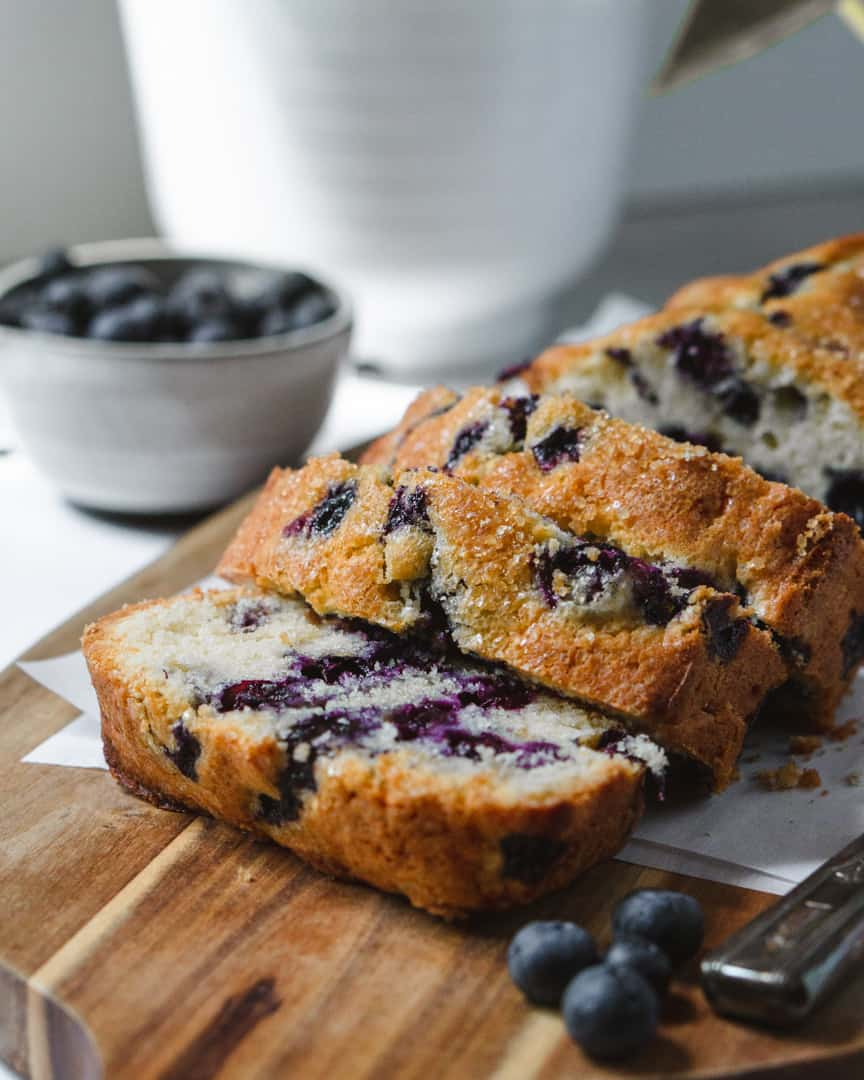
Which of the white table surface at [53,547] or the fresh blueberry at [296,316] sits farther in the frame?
the fresh blueberry at [296,316]

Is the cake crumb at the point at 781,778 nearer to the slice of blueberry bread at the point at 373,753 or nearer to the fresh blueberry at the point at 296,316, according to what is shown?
the slice of blueberry bread at the point at 373,753

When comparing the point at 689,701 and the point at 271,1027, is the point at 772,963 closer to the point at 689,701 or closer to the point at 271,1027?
the point at 689,701

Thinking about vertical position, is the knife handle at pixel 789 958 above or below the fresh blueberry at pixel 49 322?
below

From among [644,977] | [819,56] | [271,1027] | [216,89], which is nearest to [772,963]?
[644,977]

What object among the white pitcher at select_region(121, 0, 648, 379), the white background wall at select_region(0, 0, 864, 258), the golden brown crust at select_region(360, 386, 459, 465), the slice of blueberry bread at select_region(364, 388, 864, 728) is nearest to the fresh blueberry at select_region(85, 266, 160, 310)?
the white pitcher at select_region(121, 0, 648, 379)


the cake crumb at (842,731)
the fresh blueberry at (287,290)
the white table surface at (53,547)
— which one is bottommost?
the white table surface at (53,547)

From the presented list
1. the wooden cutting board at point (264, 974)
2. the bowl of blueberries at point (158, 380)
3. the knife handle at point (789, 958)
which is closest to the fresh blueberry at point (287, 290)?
the bowl of blueberries at point (158, 380)

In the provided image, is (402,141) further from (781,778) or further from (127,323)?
(781,778)
